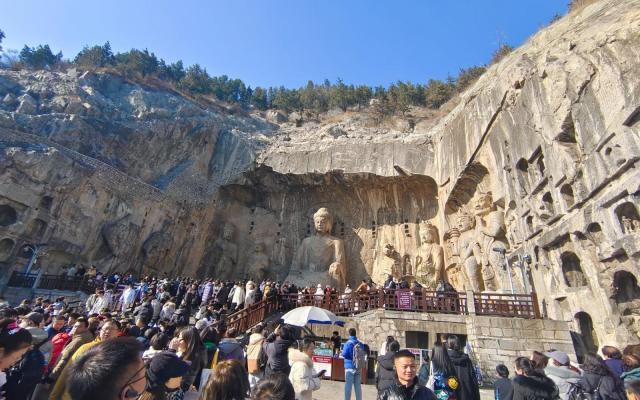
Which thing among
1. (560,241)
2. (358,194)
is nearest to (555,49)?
(560,241)

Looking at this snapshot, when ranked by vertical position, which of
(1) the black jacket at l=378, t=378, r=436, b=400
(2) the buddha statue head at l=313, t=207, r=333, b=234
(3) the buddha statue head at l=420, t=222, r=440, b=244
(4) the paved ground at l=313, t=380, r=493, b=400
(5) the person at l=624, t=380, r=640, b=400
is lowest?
(4) the paved ground at l=313, t=380, r=493, b=400

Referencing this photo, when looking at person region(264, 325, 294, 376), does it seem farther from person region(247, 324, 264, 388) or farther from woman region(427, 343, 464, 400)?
woman region(427, 343, 464, 400)

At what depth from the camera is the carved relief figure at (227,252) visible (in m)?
22.1

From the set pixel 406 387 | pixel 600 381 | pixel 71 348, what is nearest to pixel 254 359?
pixel 71 348

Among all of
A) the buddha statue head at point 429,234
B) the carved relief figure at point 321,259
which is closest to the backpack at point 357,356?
the carved relief figure at point 321,259

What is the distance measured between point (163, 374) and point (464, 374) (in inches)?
124

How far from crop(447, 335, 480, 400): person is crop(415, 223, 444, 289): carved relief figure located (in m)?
14.6

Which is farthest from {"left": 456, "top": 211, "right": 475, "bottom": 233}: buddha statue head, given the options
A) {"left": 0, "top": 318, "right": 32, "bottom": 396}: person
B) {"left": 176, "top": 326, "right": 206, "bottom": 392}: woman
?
{"left": 0, "top": 318, "right": 32, "bottom": 396}: person

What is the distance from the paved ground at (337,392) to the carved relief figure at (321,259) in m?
11.0

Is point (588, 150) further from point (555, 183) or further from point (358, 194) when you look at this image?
point (358, 194)

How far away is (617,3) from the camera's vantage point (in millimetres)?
12531

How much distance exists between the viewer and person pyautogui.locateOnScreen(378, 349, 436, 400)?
2.65m

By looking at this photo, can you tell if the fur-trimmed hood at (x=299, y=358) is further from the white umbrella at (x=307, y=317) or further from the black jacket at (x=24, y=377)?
the white umbrella at (x=307, y=317)

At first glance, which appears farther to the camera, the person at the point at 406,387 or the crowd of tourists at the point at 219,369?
the person at the point at 406,387
